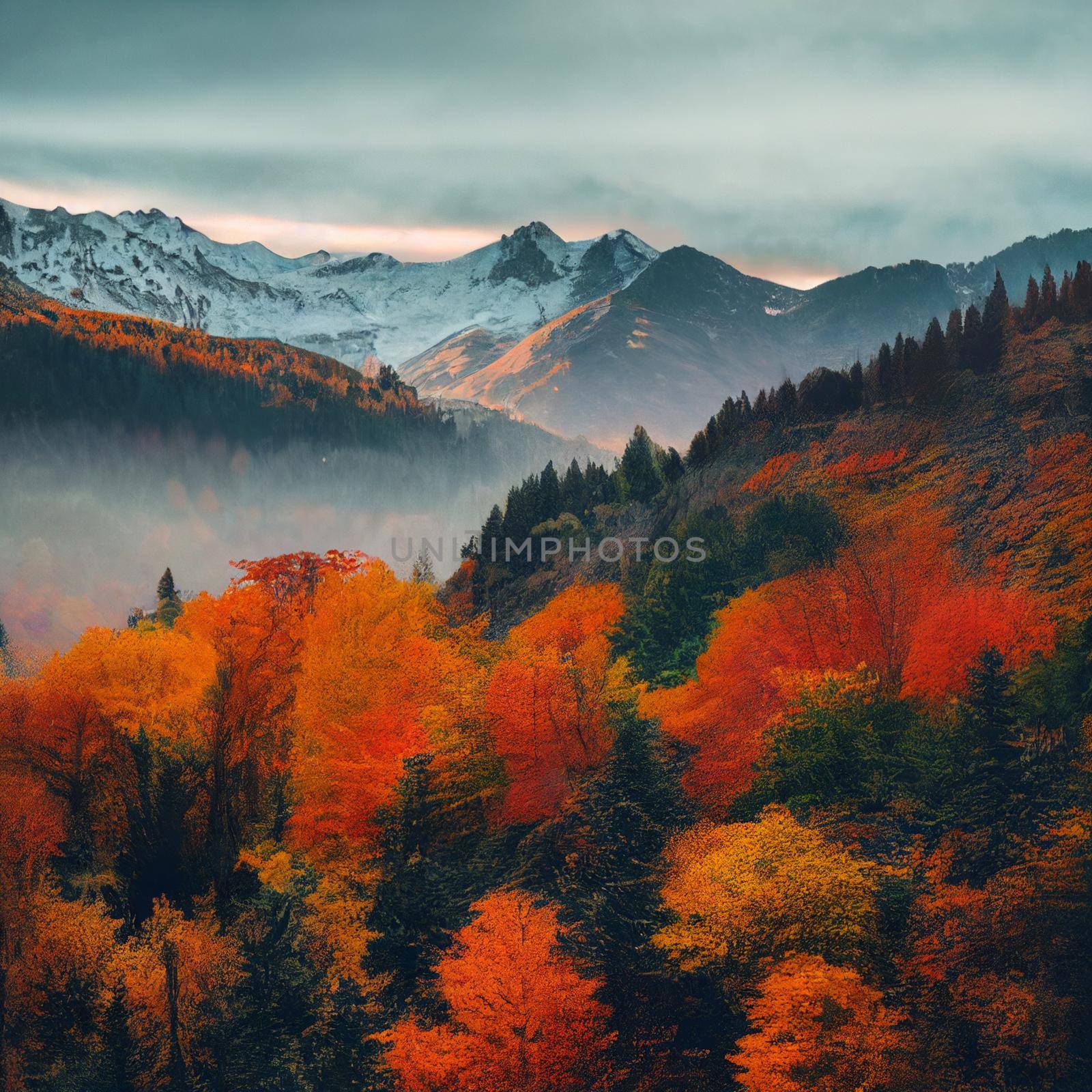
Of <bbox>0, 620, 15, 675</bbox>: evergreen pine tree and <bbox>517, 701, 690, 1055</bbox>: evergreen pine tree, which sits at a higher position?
<bbox>0, 620, 15, 675</bbox>: evergreen pine tree

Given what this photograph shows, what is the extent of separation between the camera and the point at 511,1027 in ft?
156

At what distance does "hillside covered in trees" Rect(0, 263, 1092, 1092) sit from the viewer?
45594mm

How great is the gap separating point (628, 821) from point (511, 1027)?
40.1 ft

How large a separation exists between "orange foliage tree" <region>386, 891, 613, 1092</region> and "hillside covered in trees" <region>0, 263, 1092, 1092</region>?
152 millimetres

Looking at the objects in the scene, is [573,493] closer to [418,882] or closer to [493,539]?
[493,539]

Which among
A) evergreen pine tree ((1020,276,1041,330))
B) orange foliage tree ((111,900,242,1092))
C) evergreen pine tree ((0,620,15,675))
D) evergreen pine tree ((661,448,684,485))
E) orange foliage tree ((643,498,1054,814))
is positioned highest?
evergreen pine tree ((1020,276,1041,330))

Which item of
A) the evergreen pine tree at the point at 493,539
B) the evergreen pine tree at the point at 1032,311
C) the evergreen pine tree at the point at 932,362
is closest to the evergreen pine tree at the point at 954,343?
the evergreen pine tree at the point at 932,362

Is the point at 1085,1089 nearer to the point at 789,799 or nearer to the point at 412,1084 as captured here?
the point at 789,799

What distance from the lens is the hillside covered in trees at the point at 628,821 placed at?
45.6 metres

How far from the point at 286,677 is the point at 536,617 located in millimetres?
31939

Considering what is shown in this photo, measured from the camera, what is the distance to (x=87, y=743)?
7150cm

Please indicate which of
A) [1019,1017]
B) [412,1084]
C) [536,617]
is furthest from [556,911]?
[536,617]

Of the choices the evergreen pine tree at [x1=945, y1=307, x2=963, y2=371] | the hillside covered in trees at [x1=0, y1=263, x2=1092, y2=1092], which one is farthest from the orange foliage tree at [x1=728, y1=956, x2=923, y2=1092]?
the evergreen pine tree at [x1=945, y1=307, x2=963, y2=371]

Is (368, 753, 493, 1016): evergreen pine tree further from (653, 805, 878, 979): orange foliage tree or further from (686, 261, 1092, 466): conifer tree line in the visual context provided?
(686, 261, 1092, 466): conifer tree line
